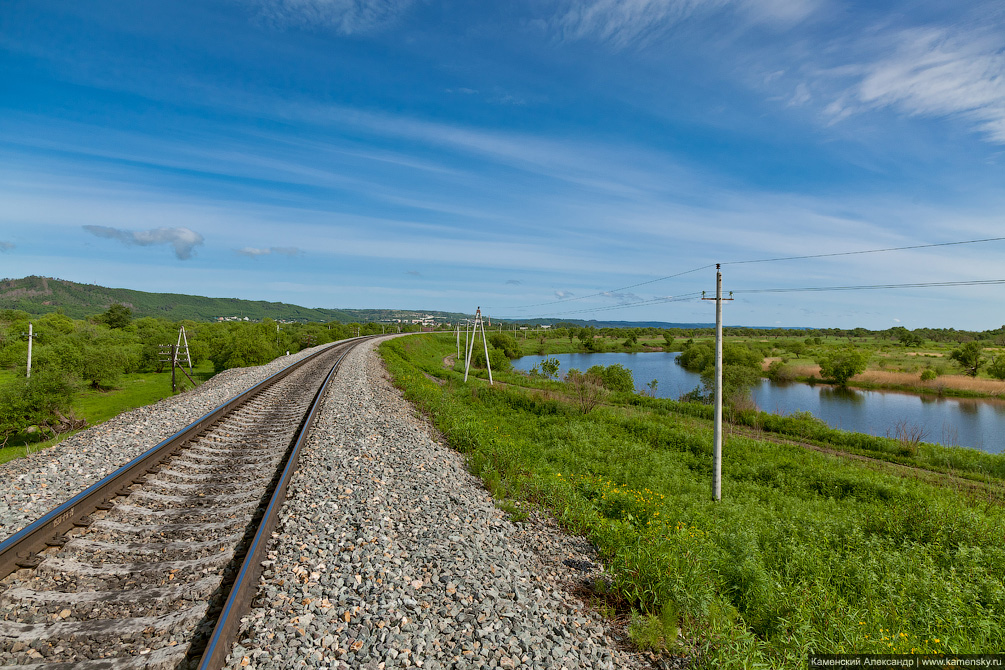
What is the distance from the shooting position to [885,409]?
123ft

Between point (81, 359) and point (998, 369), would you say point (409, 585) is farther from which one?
point (998, 369)

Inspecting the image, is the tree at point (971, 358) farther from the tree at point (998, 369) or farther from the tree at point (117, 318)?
the tree at point (117, 318)

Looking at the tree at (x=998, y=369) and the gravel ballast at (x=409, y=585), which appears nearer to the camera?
the gravel ballast at (x=409, y=585)

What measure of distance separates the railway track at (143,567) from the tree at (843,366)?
202 feet

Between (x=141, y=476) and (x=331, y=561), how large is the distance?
4072 millimetres

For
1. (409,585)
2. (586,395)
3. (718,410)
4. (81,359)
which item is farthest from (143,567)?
(81,359)

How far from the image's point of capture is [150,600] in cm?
385

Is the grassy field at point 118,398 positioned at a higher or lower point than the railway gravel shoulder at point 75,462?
lower

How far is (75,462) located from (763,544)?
38.7 feet

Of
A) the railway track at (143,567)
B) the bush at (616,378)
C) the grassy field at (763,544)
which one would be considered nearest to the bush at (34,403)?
the grassy field at (763,544)

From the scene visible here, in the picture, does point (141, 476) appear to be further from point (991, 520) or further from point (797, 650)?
point (991, 520)

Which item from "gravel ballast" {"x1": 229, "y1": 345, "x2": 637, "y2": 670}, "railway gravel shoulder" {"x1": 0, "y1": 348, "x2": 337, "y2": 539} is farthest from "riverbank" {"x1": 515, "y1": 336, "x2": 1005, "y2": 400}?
"railway gravel shoulder" {"x1": 0, "y1": 348, "x2": 337, "y2": 539}

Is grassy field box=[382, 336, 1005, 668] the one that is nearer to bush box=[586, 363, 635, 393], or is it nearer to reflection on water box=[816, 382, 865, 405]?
bush box=[586, 363, 635, 393]

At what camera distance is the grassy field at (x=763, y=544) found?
453cm
